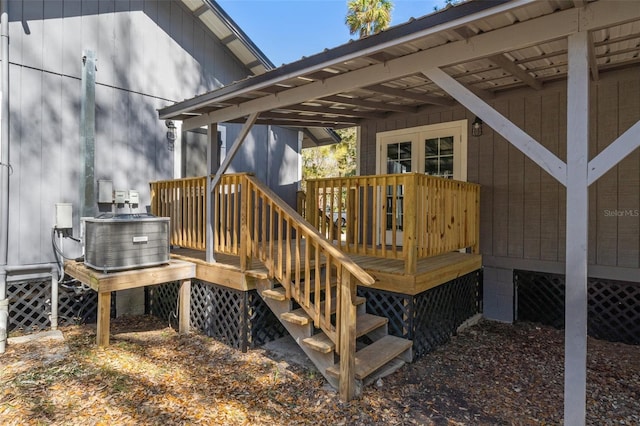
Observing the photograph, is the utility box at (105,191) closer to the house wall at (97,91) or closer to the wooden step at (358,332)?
the house wall at (97,91)

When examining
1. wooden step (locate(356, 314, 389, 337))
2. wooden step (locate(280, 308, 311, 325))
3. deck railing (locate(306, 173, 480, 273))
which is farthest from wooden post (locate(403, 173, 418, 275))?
wooden step (locate(280, 308, 311, 325))

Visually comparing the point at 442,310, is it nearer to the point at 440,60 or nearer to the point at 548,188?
the point at 548,188

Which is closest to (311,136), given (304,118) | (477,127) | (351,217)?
(304,118)

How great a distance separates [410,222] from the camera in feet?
12.6

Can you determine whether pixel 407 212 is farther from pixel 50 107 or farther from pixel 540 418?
pixel 50 107

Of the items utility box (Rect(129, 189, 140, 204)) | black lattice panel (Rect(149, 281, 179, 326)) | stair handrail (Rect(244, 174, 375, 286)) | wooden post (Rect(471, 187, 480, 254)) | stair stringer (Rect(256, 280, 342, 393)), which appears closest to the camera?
stair handrail (Rect(244, 174, 375, 286))

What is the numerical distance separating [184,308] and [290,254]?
182 cm

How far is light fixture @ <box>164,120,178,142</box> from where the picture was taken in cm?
583

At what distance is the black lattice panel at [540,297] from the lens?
15.9 ft

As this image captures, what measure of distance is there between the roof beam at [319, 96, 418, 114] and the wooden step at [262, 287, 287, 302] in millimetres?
2142

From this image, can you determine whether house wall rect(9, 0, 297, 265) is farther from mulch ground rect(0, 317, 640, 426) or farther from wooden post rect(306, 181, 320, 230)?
wooden post rect(306, 181, 320, 230)

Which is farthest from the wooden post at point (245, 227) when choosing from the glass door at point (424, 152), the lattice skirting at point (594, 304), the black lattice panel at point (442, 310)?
the lattice skirting at point (594, 304)

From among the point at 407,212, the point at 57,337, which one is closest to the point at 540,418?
the point at 407,212

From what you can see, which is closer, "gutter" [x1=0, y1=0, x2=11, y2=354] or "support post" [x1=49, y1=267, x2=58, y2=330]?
"gutter" [x1=0, y1=0, x2=11, y2=354]
